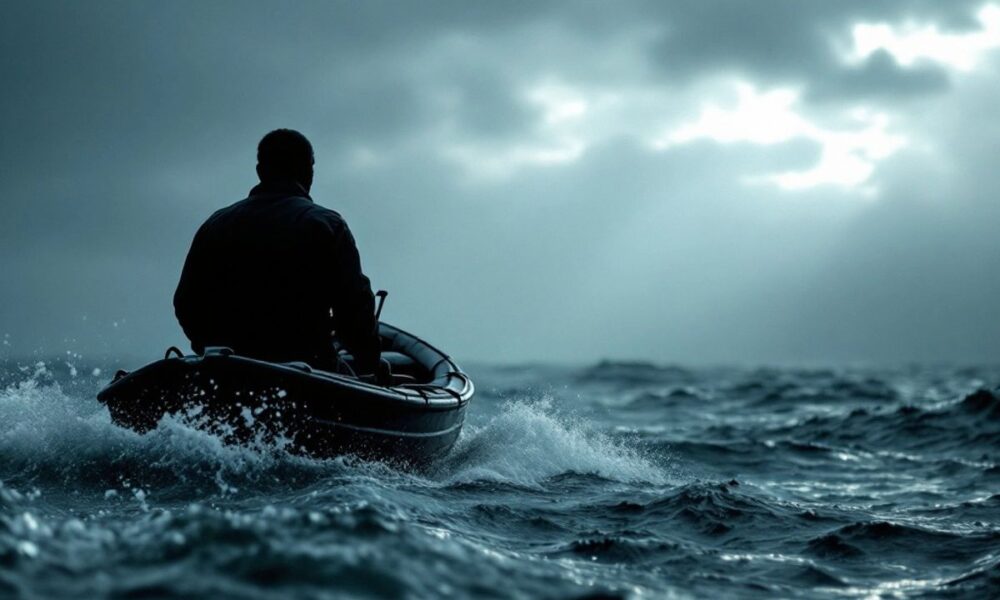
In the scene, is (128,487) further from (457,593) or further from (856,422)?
(856,422)

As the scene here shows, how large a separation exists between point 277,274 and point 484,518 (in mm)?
2325

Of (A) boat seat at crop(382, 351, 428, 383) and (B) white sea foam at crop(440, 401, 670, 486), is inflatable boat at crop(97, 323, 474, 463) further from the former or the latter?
(A) boat seat at crop(382, 351, 428, 383)

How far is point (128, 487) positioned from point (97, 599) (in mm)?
3413

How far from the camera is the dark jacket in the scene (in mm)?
7406

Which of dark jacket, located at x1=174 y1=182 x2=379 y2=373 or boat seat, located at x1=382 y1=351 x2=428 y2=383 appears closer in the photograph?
dark jacket, located at x1=174 y1=182 x2=379 y2=373

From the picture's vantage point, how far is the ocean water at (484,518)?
4031mm

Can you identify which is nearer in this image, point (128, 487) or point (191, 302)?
point (128, 487)

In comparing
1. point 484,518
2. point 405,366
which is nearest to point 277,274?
point 484,518

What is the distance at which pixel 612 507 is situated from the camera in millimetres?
7852

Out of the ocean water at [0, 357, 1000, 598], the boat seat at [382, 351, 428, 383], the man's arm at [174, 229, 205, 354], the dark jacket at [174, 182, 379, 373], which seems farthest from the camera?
the boat seat at [382, 351, 428, 383]

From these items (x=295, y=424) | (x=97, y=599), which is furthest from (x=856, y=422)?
(x=97, y=599)

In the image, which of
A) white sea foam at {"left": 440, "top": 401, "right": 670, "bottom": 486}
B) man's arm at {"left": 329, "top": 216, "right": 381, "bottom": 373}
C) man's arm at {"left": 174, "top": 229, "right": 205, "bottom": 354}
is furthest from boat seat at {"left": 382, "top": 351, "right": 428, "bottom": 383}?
man's arm at {"left": 174, "top": 229, "right": 205, "bottom": 354}

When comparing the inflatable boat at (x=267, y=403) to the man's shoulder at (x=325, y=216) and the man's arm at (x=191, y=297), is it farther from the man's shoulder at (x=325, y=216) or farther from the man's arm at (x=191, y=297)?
the man's shoulder at (x=325, y=216)

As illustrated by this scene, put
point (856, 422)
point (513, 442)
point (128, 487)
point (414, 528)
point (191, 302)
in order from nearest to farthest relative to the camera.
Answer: point (414, 528)
point (128, 487)
point (191, 302)
point (513, 442)
point (856, 422)
